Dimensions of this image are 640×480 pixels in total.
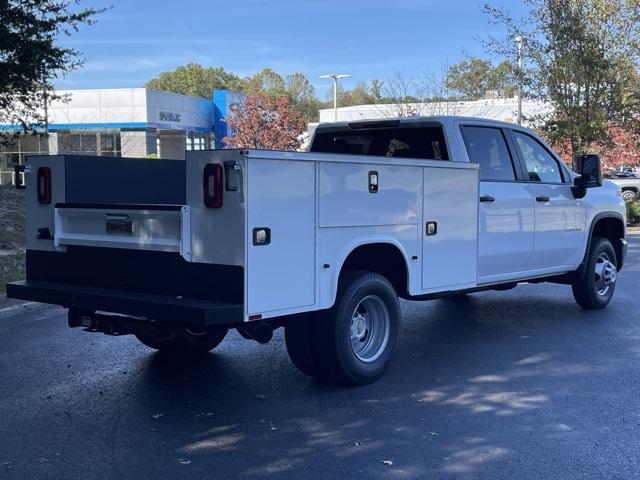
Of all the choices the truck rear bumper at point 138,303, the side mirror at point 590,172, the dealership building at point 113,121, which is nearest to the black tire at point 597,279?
the side mirror at point 590,172

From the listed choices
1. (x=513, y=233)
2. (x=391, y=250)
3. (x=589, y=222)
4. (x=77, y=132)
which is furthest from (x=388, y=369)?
(x=77, y=132)

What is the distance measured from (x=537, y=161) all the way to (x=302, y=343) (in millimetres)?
3961

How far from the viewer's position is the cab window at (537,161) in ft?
27.3

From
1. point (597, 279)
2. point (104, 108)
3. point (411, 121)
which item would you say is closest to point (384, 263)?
point (411, 121)

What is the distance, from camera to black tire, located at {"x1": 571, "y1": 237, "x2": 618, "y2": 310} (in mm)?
9289

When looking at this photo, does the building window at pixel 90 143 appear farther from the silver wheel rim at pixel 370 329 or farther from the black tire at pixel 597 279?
the silver wheel rim at pixel 370 329

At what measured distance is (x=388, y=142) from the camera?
26.2 feet

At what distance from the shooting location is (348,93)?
292 feet

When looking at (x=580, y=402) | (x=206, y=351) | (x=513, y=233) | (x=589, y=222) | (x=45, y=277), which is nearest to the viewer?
(x=580, y=402)

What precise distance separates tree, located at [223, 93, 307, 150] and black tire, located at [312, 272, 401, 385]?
94.1 feet

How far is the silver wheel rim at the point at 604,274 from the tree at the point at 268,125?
25940mm

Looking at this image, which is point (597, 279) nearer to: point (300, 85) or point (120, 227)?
point (120, 227)

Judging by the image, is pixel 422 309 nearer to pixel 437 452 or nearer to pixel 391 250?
pixel 391 250

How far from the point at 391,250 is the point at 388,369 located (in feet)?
3.54
